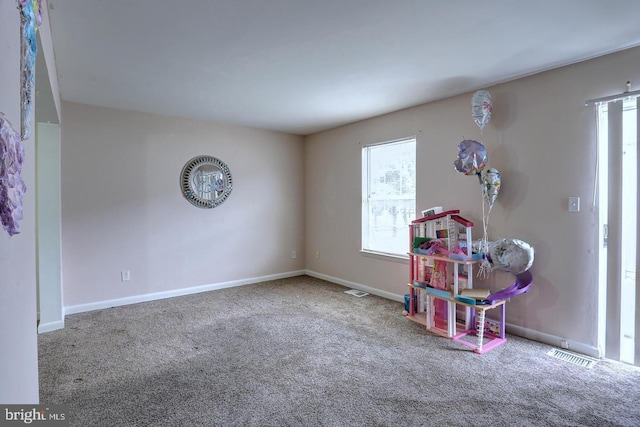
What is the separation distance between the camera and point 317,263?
5.69 meters

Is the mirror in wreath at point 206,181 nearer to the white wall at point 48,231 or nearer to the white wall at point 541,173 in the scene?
the white wall at point 48,231

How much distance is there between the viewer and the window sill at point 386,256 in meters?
4.23

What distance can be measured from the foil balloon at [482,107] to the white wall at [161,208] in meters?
3.27

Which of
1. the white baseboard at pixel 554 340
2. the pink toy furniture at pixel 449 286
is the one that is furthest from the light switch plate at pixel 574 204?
the white baseboard at pixel 554 340

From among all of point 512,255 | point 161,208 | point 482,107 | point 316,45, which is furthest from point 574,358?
point 161,208

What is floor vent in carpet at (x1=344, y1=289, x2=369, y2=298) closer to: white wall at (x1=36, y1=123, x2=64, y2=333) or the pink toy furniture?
the pink toy furniture

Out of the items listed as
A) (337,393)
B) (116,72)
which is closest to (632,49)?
(337,393)

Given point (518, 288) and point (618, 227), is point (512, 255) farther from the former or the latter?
point (618, 227)

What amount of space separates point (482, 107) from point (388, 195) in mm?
1713

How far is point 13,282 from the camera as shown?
101cm

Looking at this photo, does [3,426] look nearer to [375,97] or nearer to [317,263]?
[375,97]

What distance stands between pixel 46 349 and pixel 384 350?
9.92ft

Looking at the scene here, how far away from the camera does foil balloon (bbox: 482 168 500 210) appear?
307 centimetres

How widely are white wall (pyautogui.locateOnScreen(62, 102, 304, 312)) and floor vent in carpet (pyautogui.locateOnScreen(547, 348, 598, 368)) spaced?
12.9 ft
